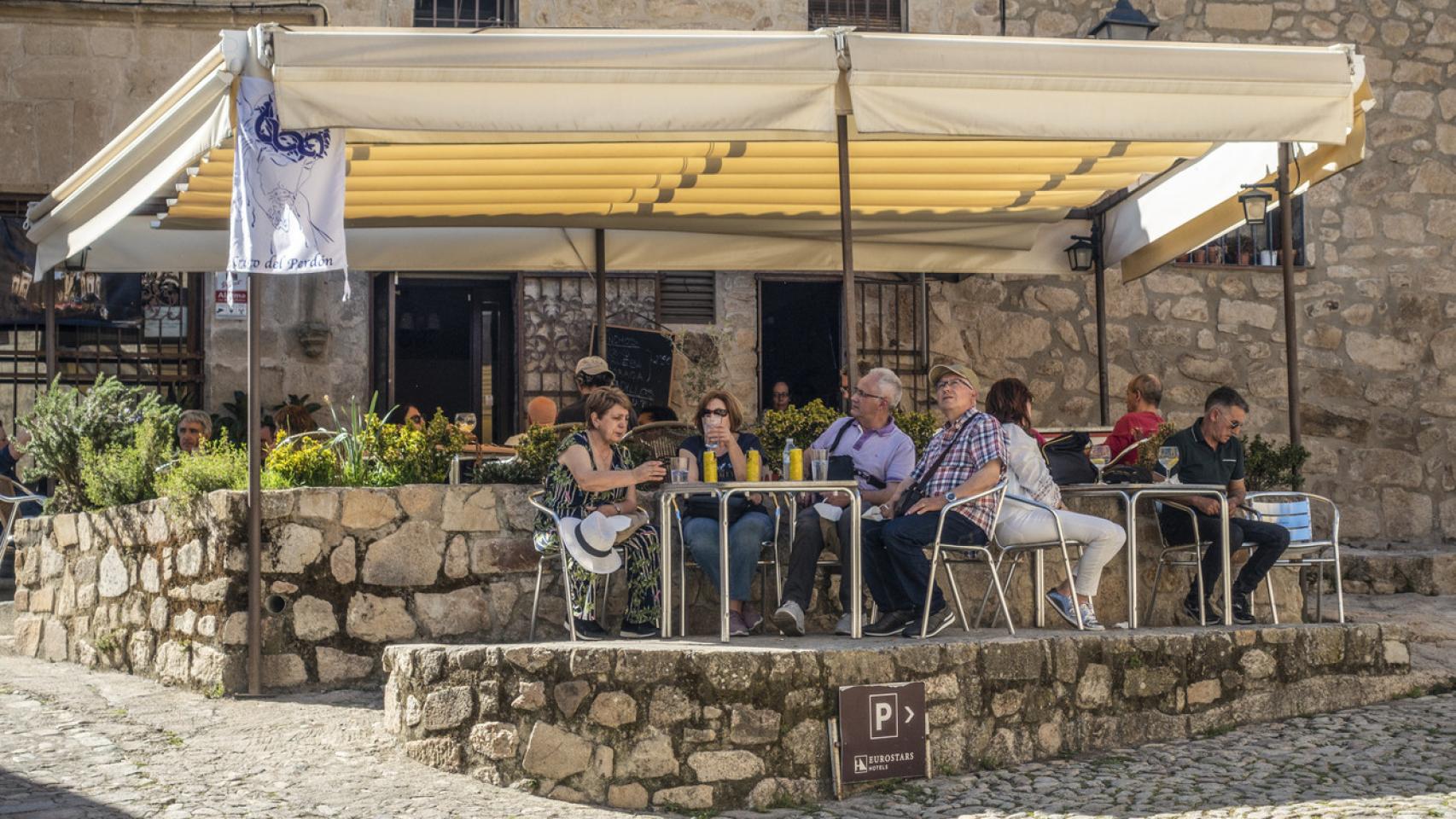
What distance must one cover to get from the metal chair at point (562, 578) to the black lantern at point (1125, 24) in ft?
17.8

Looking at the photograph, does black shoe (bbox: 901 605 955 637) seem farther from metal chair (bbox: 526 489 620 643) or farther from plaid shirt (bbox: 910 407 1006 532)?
metal chair (bbox: 526 489 620 643)

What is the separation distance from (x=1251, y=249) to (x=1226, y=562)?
6.17 meters

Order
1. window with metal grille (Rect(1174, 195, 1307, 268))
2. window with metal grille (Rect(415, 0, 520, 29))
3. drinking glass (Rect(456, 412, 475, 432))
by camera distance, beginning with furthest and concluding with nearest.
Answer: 1. window with metal grille (Rect(1174, 195, 1307, 268))
2. window with metal grille (Rect(415, 0, 520, 29))
3. drinking glass (Rect(456, 412, 475, 432))

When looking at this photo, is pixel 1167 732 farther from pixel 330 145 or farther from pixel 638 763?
pixel 330 145

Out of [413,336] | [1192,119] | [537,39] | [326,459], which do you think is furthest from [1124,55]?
[413,336]

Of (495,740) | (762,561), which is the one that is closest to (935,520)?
(762,561)

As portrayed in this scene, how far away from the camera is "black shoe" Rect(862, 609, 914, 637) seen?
646 centimetres

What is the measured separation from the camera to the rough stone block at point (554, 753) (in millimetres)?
5734

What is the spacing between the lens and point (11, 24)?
11586 mm

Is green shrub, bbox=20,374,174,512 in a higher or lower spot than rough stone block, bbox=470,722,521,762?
higher

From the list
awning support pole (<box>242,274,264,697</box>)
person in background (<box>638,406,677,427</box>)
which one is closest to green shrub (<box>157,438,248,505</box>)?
awning support pole (<box>242,274,264,697</box>)

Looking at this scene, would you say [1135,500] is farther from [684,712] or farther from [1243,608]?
[684,712]

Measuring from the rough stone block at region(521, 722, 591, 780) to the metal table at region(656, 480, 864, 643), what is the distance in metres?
0.71

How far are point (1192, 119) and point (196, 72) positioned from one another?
13.5 feet
